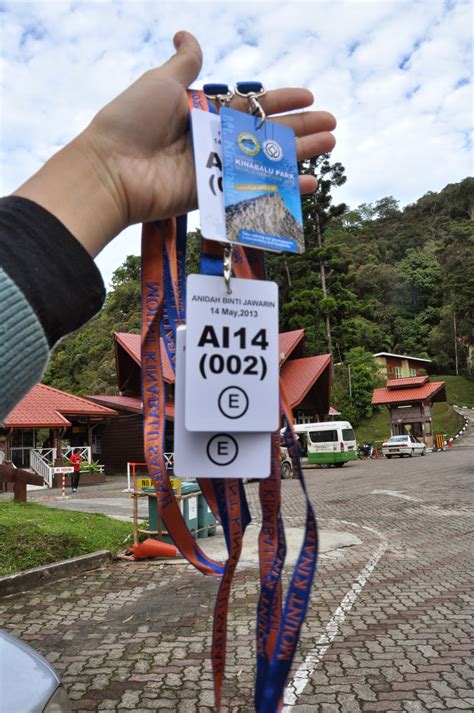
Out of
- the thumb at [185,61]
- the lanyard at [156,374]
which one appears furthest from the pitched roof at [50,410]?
the thumb at [185,61]

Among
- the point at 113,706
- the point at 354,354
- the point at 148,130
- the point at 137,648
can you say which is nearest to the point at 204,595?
the point at 137,648

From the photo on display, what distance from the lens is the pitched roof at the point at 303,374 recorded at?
2655cm

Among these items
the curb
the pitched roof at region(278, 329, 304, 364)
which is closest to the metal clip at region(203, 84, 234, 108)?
the curb

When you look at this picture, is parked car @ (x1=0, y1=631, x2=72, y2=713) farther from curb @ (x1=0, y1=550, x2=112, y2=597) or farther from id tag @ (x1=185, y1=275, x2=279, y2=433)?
curb @ (x1=0, y1=550, x2=112, y2=597)

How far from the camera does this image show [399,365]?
62.6m

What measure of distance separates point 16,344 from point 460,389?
6702cm

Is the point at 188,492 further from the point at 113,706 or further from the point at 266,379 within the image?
the point at 266,379

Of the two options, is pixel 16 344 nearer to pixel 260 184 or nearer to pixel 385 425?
pixel 260 184

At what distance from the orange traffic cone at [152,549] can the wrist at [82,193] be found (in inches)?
277

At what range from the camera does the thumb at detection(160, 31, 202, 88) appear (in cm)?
142

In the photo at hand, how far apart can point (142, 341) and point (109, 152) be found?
492 millimetres

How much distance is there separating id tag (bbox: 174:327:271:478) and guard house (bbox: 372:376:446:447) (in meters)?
41.6

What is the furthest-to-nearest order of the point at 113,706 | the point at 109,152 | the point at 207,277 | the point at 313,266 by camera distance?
the point at 313,266, the point at 113,706, the point at 207,277, the point at 109,152

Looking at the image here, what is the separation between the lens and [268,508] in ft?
4.67
